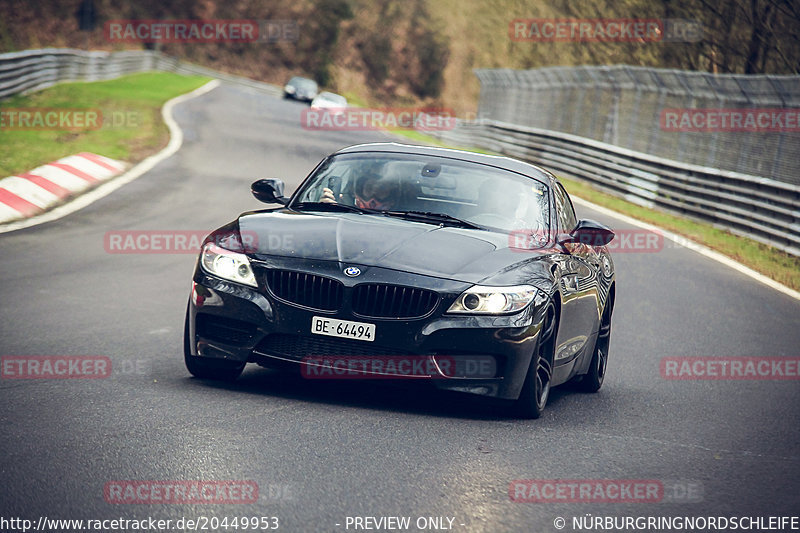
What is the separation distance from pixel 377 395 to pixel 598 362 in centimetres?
209

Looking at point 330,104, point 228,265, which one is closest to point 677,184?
point 228,265

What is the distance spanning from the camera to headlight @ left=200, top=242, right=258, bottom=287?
21.9 ft

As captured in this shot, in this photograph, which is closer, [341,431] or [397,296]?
[341,431]

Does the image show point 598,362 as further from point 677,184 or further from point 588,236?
point 677,184

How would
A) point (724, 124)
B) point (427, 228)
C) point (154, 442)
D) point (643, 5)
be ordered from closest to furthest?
point (154, 442) → point (427, 228) → point (724, 124) → point (643, 5)

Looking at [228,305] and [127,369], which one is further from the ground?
[228,305]

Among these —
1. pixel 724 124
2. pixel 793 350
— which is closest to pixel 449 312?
pixel 793 350

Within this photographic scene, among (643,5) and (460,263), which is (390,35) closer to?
(643,5)

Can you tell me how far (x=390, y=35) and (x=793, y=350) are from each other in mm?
83300

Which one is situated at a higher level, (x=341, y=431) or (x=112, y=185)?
(x=341, y=431)

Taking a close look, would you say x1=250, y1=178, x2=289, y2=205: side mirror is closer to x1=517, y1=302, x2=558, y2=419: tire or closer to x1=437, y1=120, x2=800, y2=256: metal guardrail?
x1=517, y1=302, x2=558, y2=419: tire

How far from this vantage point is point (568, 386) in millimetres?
8719

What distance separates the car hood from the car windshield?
335mm

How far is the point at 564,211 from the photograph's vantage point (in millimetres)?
8453
